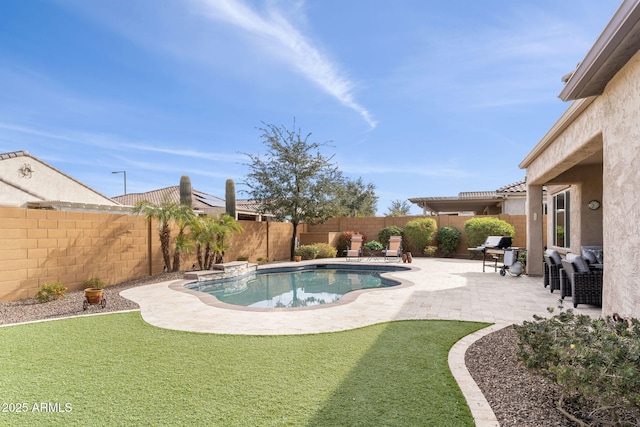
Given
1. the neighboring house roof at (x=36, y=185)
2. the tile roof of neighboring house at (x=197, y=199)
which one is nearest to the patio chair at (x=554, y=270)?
the tile roof of neighboring house at (x=197, y=199)

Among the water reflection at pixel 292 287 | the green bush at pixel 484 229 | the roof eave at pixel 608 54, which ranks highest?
the roof eave at pixel 608 54

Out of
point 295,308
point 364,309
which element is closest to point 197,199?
point 295,308

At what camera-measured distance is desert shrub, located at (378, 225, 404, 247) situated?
779 inches

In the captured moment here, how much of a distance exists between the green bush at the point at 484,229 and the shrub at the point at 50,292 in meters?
16.5

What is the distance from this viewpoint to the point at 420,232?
62.8 ft

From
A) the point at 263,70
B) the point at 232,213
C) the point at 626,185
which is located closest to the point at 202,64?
the point at 263,70

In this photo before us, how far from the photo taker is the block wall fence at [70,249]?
7973mm

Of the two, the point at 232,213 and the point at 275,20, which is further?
the point at 232,213

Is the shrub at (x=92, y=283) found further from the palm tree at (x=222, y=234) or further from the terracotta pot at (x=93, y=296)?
the palm tree at (x=222, y=234)

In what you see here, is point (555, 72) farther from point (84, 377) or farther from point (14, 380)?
point (14, 380)

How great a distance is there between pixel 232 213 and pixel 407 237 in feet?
30.3

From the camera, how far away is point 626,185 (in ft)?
14.4

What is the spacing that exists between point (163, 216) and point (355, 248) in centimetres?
995

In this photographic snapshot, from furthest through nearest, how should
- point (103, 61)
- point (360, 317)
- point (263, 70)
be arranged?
point (263, 70) → point (103, 61) → point (360, 317)
